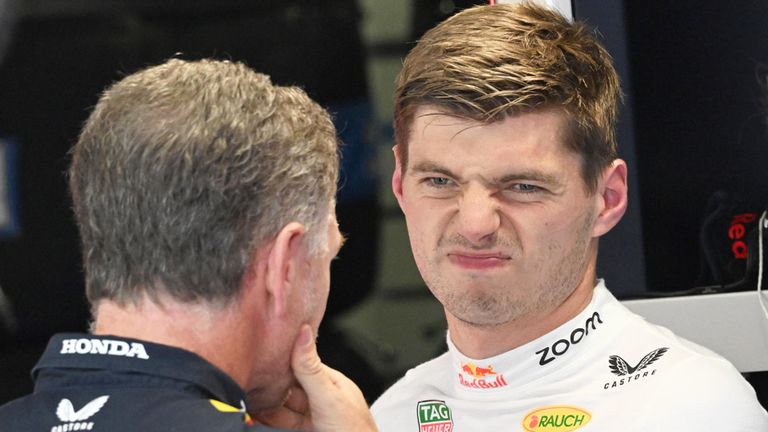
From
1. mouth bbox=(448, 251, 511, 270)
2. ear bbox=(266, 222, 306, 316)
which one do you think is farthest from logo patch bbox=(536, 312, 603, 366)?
ear bbox=(266, 222, 306, 316)

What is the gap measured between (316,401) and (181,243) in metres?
0.38

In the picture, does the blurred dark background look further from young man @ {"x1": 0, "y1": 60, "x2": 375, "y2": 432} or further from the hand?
young man @ {"x1": 0, "y1": 60, "x2": 375, "y2": 432}

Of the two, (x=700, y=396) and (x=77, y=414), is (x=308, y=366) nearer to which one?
(x=77, y=414)

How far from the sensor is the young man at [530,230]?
6.49ft

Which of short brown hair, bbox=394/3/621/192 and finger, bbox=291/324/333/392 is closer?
finger, bbox=291/324/333/392

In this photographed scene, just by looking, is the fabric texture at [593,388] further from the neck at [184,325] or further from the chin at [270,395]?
the neck at [184,325]

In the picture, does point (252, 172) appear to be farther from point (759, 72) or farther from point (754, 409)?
point (759, 72)

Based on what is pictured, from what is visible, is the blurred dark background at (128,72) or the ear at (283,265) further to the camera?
the blurred dark background at (128,72)

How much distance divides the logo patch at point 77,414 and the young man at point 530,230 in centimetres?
84

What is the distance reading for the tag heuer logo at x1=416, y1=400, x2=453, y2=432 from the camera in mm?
2170

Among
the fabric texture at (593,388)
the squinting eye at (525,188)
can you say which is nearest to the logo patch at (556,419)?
the fabric texture at (593,388)

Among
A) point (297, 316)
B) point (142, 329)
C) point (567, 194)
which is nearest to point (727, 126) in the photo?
point (567, 194)

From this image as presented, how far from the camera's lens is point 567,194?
79.4 inches

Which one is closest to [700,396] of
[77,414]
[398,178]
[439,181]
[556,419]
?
[556,419]
